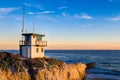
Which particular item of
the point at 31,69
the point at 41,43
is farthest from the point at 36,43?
the point at 31,69

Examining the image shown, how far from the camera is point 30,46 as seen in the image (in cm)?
4059

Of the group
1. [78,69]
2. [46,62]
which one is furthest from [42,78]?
[78,69]

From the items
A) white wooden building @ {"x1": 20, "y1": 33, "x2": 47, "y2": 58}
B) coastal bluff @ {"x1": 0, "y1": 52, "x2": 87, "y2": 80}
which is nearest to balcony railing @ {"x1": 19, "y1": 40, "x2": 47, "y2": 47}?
white wooden building @ {"x1": 20, "y1": 33, "x2": 47, "y2": 58}

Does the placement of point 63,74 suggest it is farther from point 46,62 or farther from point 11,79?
point 11,79

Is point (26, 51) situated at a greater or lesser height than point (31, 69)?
greater

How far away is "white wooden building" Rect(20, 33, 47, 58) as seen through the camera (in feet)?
133

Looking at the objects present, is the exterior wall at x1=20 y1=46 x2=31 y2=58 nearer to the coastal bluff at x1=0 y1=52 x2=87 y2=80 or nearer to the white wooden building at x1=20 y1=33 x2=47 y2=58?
the white wooden building at x1=20 y1=33 x2=47 y2=58

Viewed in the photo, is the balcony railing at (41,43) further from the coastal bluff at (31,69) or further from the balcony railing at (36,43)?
the coastal bluff at (31,69)

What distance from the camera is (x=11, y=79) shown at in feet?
105

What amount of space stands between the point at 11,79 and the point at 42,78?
16.5 feet

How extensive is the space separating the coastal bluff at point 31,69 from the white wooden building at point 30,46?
11.0ft

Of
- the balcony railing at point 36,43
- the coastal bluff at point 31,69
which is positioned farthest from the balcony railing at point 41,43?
the coastal bluff at point 31,69

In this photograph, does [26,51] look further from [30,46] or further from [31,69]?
[31,69]

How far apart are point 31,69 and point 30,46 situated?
7068 mm
